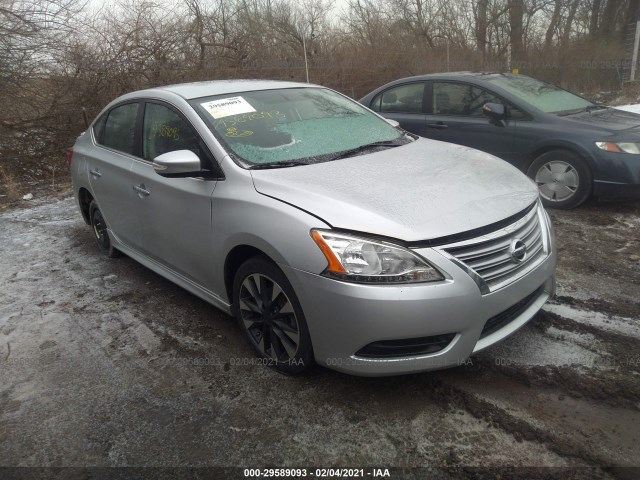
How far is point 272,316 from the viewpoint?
2.75 m

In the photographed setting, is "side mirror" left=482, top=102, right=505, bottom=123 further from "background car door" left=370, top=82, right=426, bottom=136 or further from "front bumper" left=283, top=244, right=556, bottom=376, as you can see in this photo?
"front bumper" left=283, top=244, right=556, bottom=376

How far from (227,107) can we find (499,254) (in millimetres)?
2043

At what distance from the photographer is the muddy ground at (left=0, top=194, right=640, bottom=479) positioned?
7.32 feet

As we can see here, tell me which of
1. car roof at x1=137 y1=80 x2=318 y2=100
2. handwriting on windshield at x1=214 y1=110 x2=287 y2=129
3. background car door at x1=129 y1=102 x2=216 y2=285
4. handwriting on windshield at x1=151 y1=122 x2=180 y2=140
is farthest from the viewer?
car roof at x1=137 y1=80 x2=318 y2=100

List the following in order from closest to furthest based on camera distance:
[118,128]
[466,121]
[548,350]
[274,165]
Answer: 1. [548,350]
2. [274,165]
3. [118,128]
4. [466,121]

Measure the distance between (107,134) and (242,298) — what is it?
2475mm

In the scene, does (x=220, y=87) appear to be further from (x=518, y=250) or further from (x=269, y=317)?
(x=518, y=250)

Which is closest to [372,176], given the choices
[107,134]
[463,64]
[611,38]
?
[107,134]

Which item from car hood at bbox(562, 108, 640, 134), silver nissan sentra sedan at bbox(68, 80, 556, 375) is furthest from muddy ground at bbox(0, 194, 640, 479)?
car hood at bbox(562, 108, 640, 134)

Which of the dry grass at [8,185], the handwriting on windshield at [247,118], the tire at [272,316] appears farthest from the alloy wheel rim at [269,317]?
the dry grass at [8,185]

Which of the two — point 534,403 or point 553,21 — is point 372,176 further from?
point 553,21

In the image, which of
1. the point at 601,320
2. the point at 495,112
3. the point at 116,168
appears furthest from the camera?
the point at 495,112

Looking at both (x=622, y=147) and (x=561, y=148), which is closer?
(x=622, y=147)

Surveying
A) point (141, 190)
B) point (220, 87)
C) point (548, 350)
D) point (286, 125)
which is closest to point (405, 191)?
point (286, 125)
